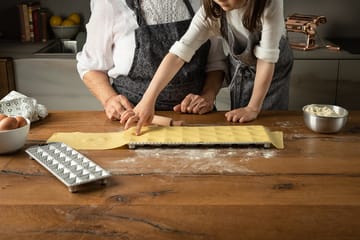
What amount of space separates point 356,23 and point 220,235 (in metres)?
2.31

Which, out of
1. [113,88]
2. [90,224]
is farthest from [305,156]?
[113,88]

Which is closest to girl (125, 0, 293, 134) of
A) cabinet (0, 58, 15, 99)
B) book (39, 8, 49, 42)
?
cabinet (0, 58, 15, 99)

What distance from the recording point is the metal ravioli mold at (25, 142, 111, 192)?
0.85 metres

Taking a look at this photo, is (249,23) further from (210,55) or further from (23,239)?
(23,239)

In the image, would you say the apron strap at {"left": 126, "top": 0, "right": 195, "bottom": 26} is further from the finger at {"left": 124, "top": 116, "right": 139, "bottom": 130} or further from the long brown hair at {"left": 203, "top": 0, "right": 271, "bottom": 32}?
the finger at {"left": 124, "top": 116, "right": 139, "bottom": 130}

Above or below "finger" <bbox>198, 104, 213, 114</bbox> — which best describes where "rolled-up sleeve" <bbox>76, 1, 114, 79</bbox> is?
above

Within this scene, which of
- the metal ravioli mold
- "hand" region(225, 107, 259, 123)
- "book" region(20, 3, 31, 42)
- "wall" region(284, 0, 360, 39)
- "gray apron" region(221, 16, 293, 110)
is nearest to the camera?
the metal ravioli mold

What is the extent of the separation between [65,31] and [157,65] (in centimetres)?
133

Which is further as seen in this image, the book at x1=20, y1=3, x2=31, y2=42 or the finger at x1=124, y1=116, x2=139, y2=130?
the book at x1=20, y1=3, x2=31, y2=42


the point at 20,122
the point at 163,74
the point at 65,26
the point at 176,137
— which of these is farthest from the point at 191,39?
the point at 65,26

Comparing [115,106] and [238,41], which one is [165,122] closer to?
[115,106]

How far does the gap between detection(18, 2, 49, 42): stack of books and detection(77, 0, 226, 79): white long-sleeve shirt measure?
1.23 m

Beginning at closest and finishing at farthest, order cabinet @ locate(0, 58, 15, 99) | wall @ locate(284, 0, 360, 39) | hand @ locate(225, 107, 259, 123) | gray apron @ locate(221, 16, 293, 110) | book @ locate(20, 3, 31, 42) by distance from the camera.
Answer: hand @ locate(225, 107, 259, 123), gray apron @ locate(221, 16, 293, 110), cabinet @ locate(0, 58, 15, 99), book @ locate(20, 3, 31, 42), wall @ locate(284, 0, 360, 39)

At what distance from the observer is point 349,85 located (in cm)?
230
